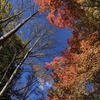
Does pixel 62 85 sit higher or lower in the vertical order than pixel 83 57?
lower

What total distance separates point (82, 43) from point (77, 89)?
313cm

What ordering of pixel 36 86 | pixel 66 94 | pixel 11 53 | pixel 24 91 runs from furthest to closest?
pixel 11 53 → pixel 24 91 → pixel 36 86 → pixel 66 94

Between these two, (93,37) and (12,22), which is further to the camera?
(12,22)

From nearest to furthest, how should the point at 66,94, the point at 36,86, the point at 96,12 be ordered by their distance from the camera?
1. the point at 96,12
2. the point at 66,94
3. the point at 36,86

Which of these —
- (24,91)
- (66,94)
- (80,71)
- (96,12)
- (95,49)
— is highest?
(96,12)

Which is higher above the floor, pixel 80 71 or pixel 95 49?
pixel 95 49

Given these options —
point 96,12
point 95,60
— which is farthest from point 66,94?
point 96,12

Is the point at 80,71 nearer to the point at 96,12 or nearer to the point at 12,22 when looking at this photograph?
the point at 96,12

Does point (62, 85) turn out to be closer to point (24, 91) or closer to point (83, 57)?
point (83, 57)

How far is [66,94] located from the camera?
1327 centimetres

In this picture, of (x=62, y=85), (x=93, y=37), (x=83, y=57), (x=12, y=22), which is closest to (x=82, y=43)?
(x=93, y=37)

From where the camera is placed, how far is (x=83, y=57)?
1278cm

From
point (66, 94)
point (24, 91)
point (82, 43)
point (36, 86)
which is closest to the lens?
point (66, 94)

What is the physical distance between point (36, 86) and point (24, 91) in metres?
1.84
